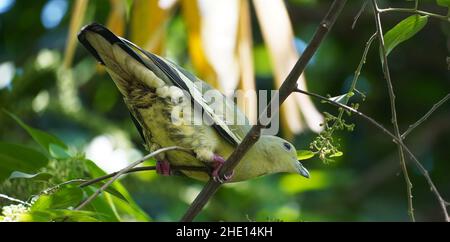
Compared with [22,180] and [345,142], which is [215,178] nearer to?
[22,180]

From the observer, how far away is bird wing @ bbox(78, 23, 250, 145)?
2371 mm

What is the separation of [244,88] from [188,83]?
593 mm

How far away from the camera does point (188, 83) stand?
2574 mm

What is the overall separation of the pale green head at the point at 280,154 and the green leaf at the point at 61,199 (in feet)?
2.69

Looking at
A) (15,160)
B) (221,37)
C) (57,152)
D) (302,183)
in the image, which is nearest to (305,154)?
(221,37)

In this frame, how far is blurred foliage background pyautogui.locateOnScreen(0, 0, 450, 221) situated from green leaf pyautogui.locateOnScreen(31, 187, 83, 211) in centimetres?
93

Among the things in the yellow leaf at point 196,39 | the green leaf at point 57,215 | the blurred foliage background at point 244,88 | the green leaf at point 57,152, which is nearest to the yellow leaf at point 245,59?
the blurred foliage background at point 244,88

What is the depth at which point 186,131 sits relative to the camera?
2564 mm

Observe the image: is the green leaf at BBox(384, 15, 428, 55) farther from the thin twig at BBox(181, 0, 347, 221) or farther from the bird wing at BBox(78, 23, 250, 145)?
the bird wing at BBox(78, 23, 250, 145)

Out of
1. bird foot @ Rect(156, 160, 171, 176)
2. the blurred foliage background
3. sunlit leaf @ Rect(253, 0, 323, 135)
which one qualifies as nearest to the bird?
bird foot @ Rect(156, 160, 171, 176)

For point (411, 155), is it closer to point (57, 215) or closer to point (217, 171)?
point (217, 171)

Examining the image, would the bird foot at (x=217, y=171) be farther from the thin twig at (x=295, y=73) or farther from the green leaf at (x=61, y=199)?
the green leaf at (x=61, y=199)

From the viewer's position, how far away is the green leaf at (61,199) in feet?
6.38
